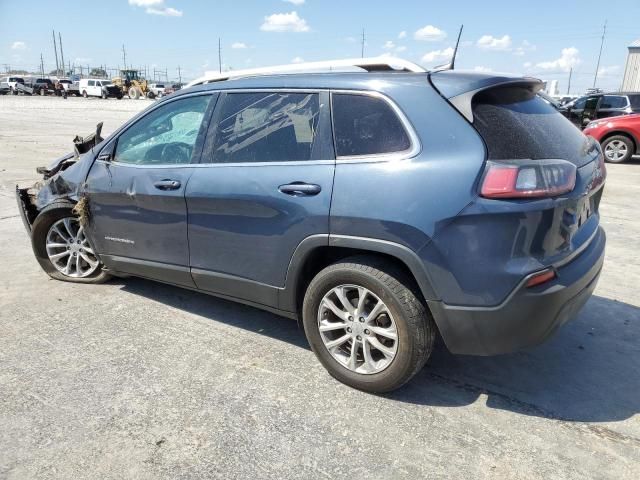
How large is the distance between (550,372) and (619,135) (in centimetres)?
1156

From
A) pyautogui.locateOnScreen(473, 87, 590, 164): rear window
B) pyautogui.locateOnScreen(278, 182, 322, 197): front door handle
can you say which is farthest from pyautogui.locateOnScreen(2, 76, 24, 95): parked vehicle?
pyautogui.locateOnScreen(473, 87, 590, 164): rear window

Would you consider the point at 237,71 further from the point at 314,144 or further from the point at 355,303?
the point at 355,303

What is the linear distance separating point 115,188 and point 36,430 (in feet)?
5.99

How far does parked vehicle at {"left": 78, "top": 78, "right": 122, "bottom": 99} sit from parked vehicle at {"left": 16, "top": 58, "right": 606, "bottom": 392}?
5339 centimetres

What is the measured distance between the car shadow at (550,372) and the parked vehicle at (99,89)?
53.7 meters

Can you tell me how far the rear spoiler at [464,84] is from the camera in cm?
254

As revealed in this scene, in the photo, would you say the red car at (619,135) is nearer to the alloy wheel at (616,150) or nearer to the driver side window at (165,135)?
the alloy wheel at (616,150)

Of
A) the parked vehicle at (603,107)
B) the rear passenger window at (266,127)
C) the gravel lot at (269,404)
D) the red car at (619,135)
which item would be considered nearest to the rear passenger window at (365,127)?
the rear passenger window at (266,127)

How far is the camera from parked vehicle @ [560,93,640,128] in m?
14.1

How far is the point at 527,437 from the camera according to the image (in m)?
2.54

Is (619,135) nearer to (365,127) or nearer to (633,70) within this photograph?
(365,127)

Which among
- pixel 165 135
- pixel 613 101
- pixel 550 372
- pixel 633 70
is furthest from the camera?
pixel 633 70

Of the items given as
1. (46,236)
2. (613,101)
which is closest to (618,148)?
(613,101)

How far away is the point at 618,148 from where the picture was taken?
12.5 m
